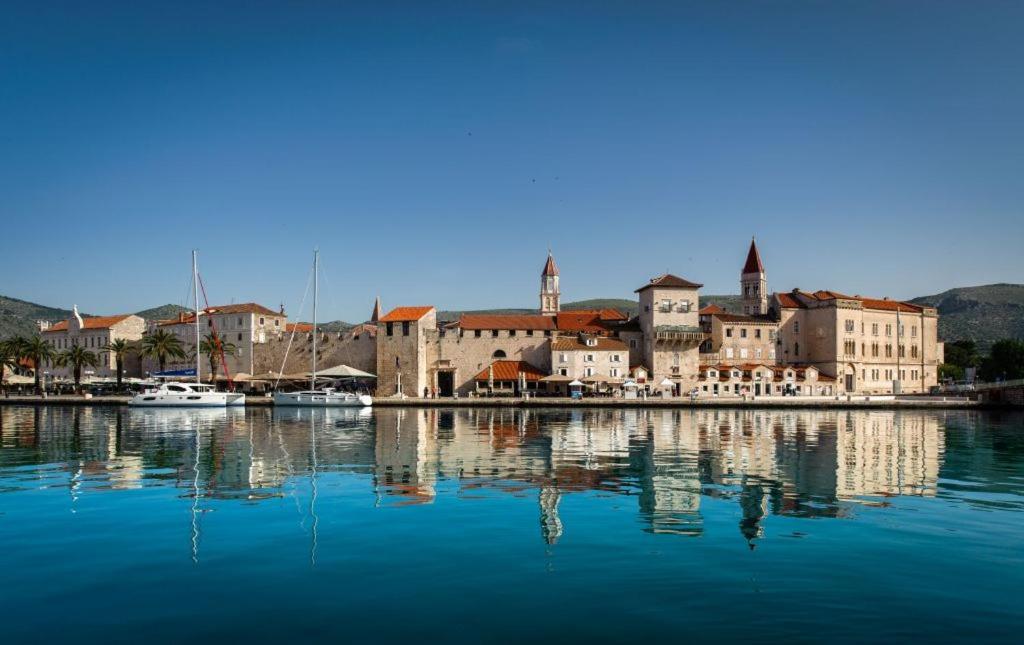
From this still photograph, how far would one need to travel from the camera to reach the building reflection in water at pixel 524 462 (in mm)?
14789

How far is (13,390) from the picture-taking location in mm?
69750

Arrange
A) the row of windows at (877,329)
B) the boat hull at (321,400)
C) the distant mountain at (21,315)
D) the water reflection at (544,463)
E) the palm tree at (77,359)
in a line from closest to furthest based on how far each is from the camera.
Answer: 1. the water reflection at (544,463)
2. the boat hull at (321,400)
3. the palm tree at (77,359)
4. the row of windows at (877,329)
5. the distant mountain at (21,315)

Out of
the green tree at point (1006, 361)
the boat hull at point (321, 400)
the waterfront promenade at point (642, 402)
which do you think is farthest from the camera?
the green tree at point (1006, 361)

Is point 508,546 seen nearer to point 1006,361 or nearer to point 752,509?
point 752,509

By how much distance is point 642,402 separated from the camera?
55188 millimetres

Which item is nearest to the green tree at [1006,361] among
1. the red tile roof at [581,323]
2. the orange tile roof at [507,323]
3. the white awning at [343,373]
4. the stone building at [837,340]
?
the stone building at [837,340]

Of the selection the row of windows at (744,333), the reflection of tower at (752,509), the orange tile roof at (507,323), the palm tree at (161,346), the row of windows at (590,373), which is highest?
the orange tile roof at (507,323)

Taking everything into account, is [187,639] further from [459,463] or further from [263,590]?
[459,463]

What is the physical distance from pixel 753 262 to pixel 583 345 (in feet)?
86.1

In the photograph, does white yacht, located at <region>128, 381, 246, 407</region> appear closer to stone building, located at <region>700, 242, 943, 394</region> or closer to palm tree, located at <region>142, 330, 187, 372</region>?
palm tree, located at <region>142, 330, 187, 372</region>

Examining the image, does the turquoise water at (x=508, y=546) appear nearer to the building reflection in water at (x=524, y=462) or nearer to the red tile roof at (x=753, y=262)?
the building reflection in water at (x=524, y=462)

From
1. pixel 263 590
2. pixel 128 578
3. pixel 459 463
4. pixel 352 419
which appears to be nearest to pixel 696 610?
pixel 263 590

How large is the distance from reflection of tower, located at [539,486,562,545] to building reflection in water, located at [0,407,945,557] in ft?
0.12

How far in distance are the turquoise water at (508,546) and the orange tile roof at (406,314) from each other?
40.3m
